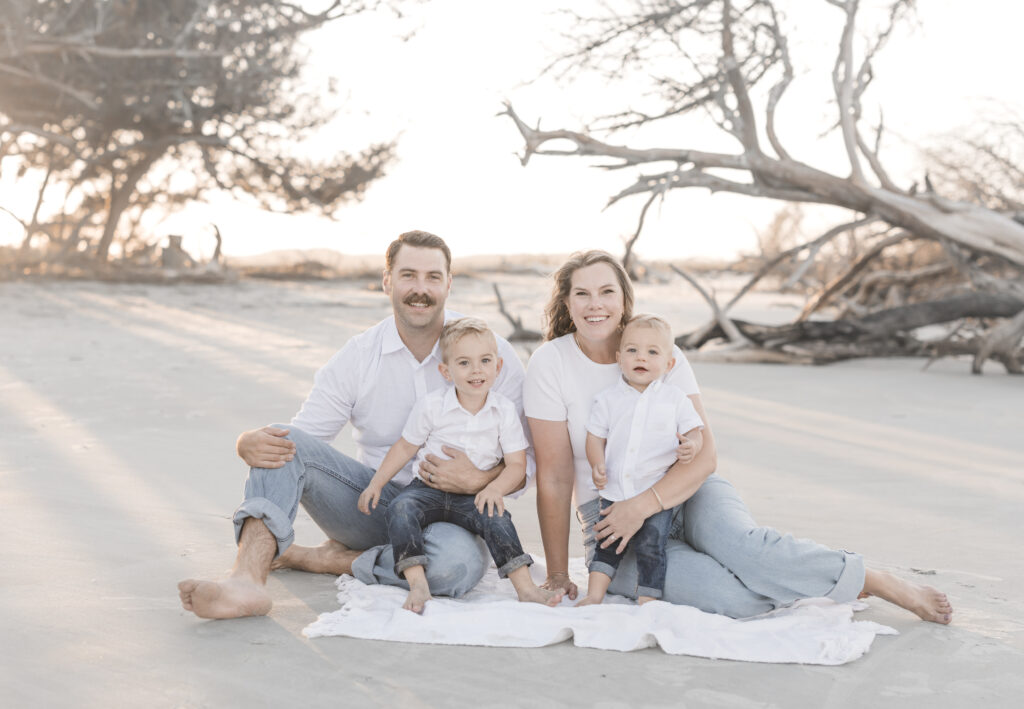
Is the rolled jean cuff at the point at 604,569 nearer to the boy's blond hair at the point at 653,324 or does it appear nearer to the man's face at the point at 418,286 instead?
the boy's blond hair at the point at 653,324

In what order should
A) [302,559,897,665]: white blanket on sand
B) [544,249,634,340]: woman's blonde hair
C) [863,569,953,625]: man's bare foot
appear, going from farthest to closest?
[544,249,634,340]: woman's blonde hair < [863,569,953,625]: man's bare foot < [302,559,897,665]: white blanket on sand

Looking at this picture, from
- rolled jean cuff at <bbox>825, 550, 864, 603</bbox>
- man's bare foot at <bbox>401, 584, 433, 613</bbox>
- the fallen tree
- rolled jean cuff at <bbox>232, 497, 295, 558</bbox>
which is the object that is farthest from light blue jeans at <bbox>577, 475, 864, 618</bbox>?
the fallen tree

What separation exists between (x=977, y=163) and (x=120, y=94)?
1343 centimetres

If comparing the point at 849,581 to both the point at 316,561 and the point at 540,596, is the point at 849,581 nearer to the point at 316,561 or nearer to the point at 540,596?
the point at 540,596

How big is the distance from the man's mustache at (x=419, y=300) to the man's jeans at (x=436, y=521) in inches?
26.9

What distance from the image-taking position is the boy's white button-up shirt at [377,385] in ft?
13.3

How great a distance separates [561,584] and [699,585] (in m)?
0.49

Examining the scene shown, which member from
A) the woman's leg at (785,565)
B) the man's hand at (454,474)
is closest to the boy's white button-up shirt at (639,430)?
the woman's leg at (785,565)

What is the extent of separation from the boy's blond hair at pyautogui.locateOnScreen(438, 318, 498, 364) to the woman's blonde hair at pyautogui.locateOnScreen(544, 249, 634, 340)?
28 centimetres

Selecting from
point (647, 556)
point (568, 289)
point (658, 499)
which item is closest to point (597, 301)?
point (568, 289)

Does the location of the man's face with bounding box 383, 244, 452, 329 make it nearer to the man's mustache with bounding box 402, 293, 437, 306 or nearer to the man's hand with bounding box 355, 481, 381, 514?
the man's mustache with bounding box 402, 293, 437, 306

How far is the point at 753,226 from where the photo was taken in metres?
11.1

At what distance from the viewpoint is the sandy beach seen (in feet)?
9.21

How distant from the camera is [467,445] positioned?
379 cm
